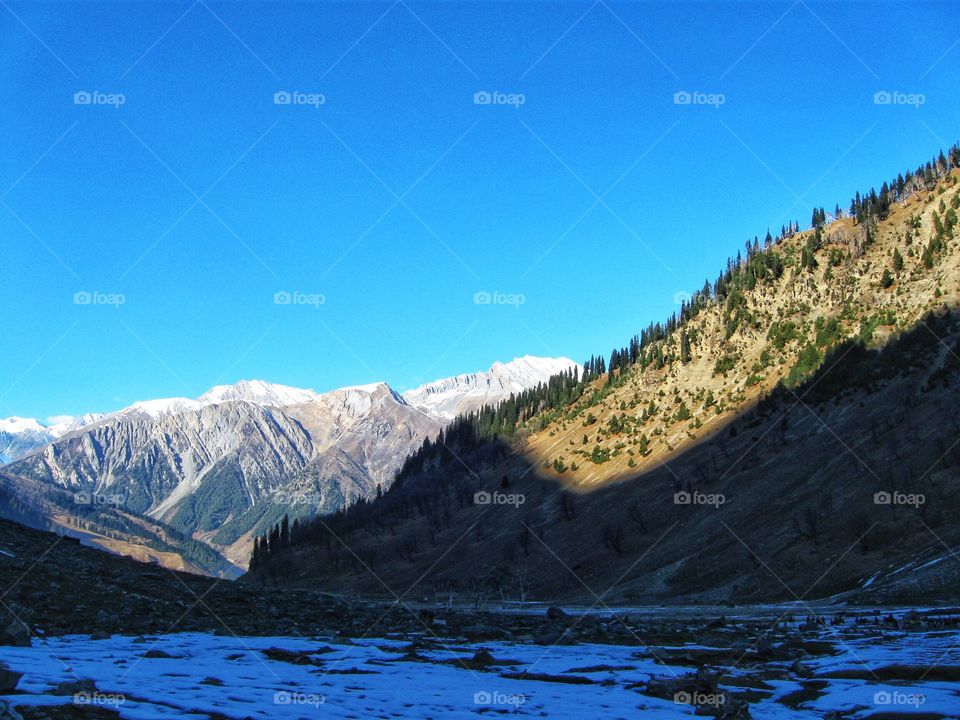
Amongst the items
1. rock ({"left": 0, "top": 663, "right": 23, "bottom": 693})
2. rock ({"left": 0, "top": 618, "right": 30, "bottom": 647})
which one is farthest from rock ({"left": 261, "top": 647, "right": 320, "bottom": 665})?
rock ({"left": 0, "top": 663, "right": 23, "bottom": 693})

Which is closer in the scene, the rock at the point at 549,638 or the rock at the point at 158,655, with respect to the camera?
the rock at the point at 158,655

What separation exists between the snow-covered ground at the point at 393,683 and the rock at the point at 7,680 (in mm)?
327

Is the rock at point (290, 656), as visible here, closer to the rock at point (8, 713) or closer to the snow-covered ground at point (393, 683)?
the snow-covered ground at point (393, 683)

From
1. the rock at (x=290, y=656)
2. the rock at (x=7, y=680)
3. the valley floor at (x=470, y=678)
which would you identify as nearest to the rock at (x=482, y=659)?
the valley floor at (x=470, y=678)

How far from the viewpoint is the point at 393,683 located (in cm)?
1639

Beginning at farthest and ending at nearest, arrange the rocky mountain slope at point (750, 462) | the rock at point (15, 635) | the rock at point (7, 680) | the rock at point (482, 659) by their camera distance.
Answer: the rocky mountain slope at point (750, 462), the rock at point (482, 659), the rock at point (15, 635), the rock at point (7, 680)

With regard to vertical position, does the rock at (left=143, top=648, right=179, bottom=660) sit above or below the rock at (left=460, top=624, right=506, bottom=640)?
above

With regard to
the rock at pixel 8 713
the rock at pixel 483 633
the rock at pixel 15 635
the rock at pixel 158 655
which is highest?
the rock at pixel 8 713

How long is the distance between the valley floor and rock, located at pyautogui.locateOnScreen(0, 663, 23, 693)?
160 millimetres

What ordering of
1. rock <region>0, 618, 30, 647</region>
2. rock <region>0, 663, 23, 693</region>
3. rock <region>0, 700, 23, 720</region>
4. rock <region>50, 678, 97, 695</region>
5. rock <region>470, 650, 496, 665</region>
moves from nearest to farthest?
rock <region>0, 700, 23, 720</region> → rock <region>0, 663, 23, 693</region> → rock <region>50, 678, 97, 695</region> → rock <region>0, 618, 30, 647</region> → rock <region>470, 650, 496, 665</region>

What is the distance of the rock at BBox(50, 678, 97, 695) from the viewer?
12.0 meters

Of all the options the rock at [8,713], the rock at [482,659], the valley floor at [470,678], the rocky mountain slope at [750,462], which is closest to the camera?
the rock at [8,713]

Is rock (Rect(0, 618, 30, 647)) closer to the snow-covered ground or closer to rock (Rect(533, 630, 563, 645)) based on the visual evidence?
the snow-covered ground

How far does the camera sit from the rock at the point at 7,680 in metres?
11.6
